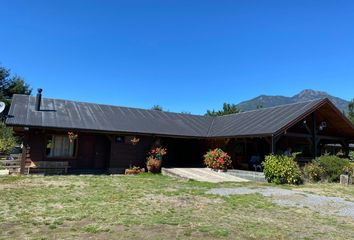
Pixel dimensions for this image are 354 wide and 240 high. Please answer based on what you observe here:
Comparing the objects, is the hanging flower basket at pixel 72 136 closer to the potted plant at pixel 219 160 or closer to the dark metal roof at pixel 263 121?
the potted plant at pixel 219 160

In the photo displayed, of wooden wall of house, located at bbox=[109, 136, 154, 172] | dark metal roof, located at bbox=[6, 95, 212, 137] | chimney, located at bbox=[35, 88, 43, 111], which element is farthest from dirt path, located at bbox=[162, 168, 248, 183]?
chimney, located at bbox=[35, 88, 43, 111]

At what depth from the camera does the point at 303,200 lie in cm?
1057

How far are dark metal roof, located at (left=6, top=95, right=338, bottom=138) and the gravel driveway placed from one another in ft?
13.7

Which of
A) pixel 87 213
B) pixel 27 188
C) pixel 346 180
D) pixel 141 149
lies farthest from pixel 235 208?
pixel 141 149

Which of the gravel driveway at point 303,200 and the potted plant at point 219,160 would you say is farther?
the potted plant at point 219,160

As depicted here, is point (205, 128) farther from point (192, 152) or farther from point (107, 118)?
point (107, 118)

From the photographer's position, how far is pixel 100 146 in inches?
726

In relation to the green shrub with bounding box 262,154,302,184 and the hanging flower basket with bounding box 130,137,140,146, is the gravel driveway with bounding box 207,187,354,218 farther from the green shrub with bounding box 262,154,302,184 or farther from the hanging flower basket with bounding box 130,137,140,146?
the hanging flower basket with bounding box 130,137,140,146

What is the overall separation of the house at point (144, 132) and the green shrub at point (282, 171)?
39.3 inches

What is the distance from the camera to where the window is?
17000mm

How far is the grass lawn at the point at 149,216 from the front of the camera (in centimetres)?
618

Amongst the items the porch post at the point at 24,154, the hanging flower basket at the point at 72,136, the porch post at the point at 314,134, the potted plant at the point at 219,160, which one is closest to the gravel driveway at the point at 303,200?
the potted plant at the point at 219,160

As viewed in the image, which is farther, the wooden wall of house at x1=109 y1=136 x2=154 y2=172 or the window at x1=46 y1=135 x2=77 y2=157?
the wooden wall of house at x1=109 y1=136 x2=154 y2=172

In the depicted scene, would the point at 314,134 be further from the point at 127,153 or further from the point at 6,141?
the point at 6,141
